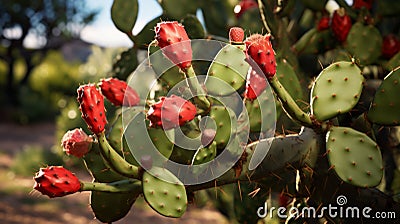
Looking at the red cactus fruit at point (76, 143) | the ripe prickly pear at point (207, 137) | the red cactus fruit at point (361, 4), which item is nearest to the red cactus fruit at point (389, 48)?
the red cactus fruit at point (361, 4)

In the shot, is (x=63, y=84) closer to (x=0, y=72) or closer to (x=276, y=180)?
(x=0, y=72)

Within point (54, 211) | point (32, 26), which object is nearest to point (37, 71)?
point (32, 26)

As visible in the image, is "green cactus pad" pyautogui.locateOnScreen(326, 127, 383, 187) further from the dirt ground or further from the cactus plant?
the dirt ground

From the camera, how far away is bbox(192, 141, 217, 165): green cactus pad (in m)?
1.96

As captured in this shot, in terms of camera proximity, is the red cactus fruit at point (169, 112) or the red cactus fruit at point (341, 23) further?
the red cactus fruit at point (341, 23)

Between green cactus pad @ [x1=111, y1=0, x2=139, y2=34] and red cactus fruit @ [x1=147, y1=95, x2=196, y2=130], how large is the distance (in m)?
1.00

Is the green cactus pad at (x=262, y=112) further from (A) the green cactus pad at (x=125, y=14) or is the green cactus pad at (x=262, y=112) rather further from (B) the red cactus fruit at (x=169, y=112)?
(A) the green cactus pad at (x=125, y=14)

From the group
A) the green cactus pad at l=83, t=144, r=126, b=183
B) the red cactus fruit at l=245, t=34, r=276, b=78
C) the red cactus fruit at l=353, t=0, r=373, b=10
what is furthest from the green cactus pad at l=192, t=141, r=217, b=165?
the red cactus fruit at l=353, t=0, r=373, b=10

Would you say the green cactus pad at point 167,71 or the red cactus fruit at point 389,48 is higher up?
the green cactus pad at point 167,71

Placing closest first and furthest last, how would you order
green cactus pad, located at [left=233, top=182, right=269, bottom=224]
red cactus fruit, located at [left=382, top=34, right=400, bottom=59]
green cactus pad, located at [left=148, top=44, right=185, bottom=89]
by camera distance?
green cactus pad, located at [left=148, top=44, right=185, bottom=89] → green cactus pad, located at [left=233, top=182, right=269, bottom=224] → red cactus fruit, located at [left=382, top=34, right=400, bottom=59]

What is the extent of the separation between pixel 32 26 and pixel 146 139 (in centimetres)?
1506

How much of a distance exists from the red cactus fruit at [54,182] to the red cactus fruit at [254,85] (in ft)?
2.17

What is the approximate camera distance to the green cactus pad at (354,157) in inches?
77.4

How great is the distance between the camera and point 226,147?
6.62 ft
